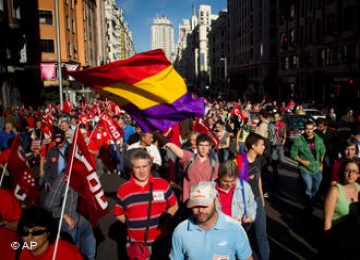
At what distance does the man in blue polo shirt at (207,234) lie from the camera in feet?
9.00

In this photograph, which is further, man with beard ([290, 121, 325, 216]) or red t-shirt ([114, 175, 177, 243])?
man with beard ([290, 121, 325, 216])

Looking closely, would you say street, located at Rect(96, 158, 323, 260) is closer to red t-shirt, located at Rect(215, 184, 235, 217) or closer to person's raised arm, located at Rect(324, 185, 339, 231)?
person's raised arm, located at Rect(324, 185, 339, 231)

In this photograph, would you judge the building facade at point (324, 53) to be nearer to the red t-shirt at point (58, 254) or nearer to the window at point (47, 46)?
the window at point (47, 46)

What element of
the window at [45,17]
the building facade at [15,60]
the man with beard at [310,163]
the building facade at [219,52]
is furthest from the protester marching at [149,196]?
the building facade at [219,52]

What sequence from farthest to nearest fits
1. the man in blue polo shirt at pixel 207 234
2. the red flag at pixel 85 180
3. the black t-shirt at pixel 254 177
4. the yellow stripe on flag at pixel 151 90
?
1. the black t-shirt at pixel 254 177
2. the yellow stripe on flag at pixel 151 90
3. the red flag at pixel 85 180
4. the man in blue polo shirt at pixel 207 234

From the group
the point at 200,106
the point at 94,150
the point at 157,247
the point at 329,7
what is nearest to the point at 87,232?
the point at 157,247

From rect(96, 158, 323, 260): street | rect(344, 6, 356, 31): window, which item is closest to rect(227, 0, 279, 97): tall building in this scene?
rect(344, 6, 356, 31): window

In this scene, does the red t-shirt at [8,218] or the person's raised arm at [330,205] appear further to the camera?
the person's raised arm at [330,205]

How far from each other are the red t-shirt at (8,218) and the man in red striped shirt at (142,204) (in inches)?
39.6

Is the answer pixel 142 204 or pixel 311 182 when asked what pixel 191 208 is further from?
pixel 311 182

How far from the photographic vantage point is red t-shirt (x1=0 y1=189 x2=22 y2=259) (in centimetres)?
304

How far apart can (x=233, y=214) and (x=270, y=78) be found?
57049 millimetres

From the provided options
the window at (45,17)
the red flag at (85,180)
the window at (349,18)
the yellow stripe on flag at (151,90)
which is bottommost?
the red flag at (85,180)

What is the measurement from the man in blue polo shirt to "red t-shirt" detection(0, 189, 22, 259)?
143cm
